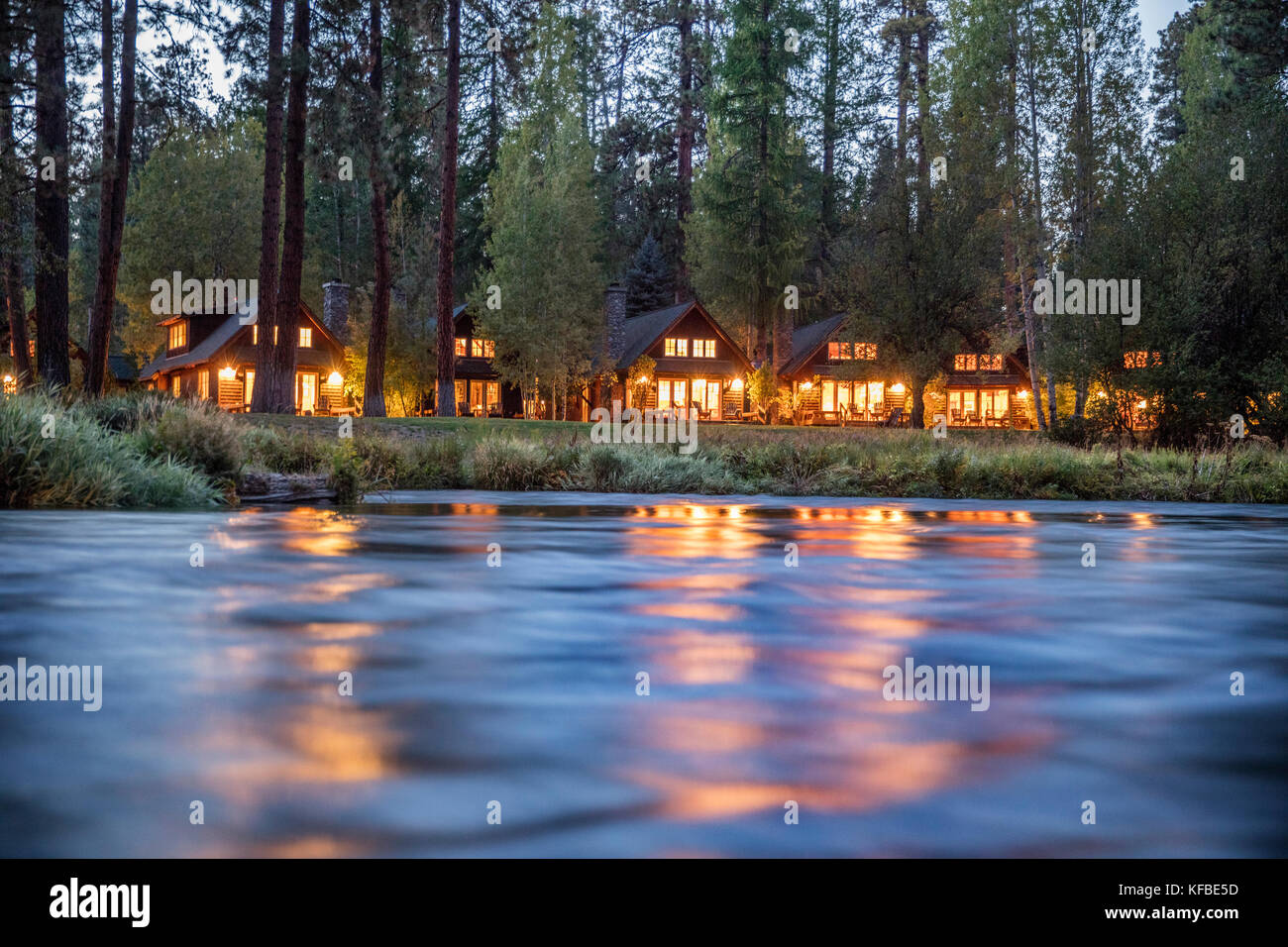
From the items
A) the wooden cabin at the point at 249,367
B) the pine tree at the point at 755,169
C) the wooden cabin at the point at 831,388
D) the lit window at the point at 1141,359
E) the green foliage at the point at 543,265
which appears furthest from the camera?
the wooden cabin at the point at 831,388

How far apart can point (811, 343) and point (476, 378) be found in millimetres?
17295

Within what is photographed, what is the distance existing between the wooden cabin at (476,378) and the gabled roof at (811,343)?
14250 mm

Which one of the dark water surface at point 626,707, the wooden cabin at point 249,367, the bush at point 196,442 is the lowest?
the dark water surface at point 626,707

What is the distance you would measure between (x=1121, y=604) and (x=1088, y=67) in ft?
119

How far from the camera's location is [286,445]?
20.2 metres

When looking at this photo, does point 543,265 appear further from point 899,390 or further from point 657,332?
point 899,390

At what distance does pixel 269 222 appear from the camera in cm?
3216

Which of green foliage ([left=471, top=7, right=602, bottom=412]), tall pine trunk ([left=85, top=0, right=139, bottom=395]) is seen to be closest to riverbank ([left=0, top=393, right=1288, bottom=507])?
tall pine trunk ([left=85, top=0, right=139, bottom=395])

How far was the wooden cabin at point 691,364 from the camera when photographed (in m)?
55.0

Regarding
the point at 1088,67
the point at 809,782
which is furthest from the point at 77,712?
the point at 1088,67

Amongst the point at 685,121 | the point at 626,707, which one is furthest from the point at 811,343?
the point at 626,707

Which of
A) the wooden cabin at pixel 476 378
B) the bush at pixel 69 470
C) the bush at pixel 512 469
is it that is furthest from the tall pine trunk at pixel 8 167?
the wooden cabin at pixel 476 378

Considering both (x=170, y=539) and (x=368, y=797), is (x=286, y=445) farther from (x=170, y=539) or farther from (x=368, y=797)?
(x=368, y=797)

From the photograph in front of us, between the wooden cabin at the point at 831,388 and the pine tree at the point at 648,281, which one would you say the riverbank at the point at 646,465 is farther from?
the pine tree at the point at 648,281
